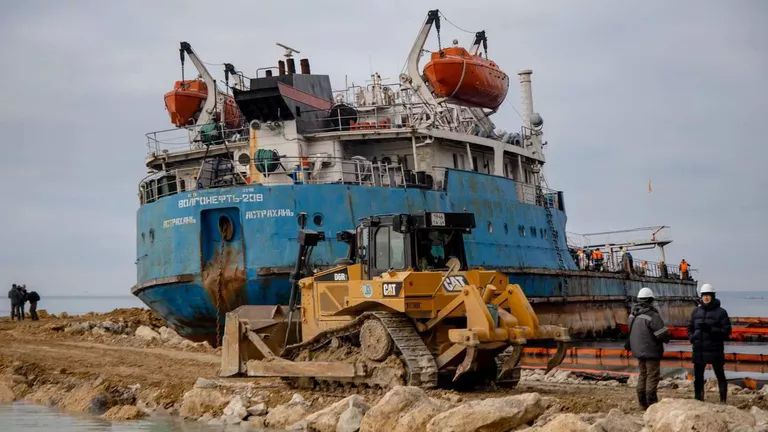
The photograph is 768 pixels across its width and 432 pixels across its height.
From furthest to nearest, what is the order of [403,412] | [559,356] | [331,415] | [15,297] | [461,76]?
1. [15,297]
2. [461,76]
3. [559,356]
4. [331,415]
5. [403,412]

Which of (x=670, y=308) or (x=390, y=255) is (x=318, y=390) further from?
(x=670, y=308)

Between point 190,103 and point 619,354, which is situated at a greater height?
point 190,103

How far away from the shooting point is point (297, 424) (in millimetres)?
11328

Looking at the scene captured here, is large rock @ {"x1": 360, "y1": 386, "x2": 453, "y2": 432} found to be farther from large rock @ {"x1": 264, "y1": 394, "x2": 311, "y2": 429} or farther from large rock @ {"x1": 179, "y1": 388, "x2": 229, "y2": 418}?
large rock @ {"x1": 179, "y1": 388, "x2": 229, "y2": 418}

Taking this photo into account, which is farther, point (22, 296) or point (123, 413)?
point (22, 296)

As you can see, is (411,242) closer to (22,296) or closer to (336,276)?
(336,276)

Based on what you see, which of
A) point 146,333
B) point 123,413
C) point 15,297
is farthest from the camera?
point 15,297

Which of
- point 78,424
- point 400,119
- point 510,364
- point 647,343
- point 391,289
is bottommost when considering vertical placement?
point 78,424

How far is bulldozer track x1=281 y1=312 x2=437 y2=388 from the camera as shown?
453 inches

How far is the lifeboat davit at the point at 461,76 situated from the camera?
977 inches

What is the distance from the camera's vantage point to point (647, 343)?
1032 cm

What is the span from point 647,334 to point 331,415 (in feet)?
11.7

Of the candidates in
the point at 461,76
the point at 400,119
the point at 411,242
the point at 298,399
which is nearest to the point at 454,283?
the point at 411,242

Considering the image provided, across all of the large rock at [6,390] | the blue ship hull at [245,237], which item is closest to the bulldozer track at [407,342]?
the large rock at [6,390]
